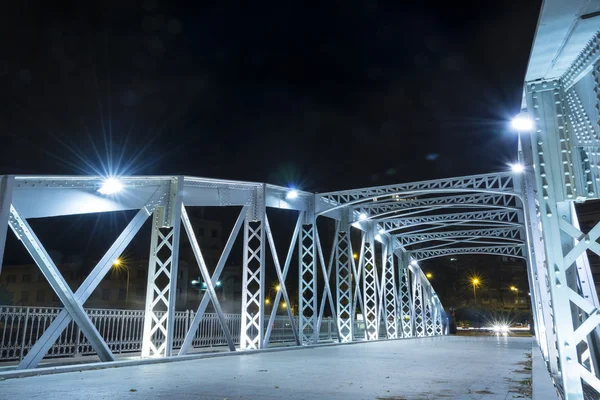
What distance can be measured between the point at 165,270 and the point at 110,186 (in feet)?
7.81

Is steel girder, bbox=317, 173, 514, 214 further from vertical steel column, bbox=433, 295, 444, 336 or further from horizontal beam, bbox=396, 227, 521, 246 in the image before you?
vertical steel column, bbox=433, 295, 444, 336

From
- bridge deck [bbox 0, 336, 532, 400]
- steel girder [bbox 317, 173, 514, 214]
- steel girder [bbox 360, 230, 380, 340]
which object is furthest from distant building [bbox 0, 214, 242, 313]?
bridge deck [bbox 0, 336, 532, 400]

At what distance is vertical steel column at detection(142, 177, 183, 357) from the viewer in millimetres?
10562

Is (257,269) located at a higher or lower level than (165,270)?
higher

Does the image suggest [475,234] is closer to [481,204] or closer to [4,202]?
[481,204]

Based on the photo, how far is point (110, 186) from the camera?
10109 millimetres

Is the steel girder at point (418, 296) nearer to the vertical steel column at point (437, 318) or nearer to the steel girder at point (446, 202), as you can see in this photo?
→ the vertical steel column at point (437, 318)

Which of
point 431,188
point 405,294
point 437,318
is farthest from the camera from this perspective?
point 437,318

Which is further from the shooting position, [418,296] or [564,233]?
[418,296]

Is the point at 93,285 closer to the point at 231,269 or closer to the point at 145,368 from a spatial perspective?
the point at 145,368

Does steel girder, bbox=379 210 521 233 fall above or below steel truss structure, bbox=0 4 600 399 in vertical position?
above

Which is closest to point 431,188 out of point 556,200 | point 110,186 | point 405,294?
point 110,186

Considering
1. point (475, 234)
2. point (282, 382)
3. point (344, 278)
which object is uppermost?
point (475, 234)

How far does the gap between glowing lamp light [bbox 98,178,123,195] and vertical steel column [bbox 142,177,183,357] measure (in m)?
1.29
